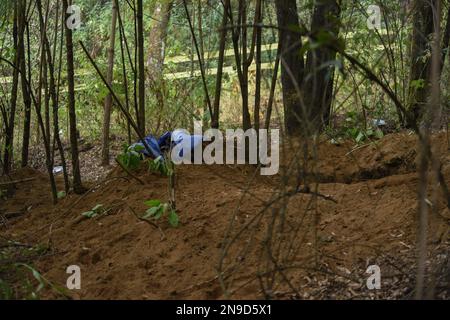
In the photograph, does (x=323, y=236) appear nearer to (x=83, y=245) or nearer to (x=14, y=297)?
(x=83, y=245)

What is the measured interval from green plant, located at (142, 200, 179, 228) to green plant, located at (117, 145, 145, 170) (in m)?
0.77

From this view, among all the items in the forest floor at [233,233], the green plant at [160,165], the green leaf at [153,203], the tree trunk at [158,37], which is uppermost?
the tree trunk at [158,37]

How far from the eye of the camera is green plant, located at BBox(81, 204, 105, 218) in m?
4.13

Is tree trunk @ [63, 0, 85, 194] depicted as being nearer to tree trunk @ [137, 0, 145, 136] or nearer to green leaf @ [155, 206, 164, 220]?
tree trunk @ [137, 0, 145, 136]

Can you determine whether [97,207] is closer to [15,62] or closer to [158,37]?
[15,62]

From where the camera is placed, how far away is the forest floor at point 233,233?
2.99 metres

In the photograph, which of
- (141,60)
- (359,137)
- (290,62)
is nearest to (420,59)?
(359,137)

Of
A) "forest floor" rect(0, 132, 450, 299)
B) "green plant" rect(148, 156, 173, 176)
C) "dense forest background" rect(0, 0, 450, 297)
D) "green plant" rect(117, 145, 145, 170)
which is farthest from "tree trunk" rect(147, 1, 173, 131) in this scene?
"forest floor" rect(0, 132, 450, 299)

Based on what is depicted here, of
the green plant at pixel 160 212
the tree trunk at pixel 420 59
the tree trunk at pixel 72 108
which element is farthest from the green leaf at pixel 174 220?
the tree trunk at pixel 420 59


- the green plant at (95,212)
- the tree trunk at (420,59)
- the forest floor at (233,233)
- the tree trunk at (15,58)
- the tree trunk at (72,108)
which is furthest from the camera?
the tree trunk at (420,59)

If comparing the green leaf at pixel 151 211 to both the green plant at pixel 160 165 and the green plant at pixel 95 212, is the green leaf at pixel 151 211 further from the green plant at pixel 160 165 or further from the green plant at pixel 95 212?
the green plant at pixel 160 165

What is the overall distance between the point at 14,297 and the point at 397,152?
9.54 ft

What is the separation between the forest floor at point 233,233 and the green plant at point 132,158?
0.25 feet
